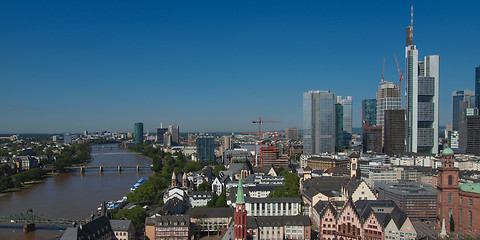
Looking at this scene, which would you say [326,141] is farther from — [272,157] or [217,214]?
[217,214]

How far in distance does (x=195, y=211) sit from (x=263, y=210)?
19.1ft

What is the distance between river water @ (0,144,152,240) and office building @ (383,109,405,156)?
156 feet

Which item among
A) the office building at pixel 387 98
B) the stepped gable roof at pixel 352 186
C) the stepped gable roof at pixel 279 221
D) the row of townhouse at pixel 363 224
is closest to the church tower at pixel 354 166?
the stepped gable roof at pixel 352 186

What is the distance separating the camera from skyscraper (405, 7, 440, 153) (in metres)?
73.3

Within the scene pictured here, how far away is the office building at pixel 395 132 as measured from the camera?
74.6 m

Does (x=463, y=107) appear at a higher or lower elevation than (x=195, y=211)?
higher

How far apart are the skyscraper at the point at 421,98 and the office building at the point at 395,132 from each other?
1.21m

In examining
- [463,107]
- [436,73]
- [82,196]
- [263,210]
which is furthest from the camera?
[463,107]

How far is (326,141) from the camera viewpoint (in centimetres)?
8444

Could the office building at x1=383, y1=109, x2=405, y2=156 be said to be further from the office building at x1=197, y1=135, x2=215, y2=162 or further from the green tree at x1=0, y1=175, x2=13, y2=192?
the green tree at x1=0, y1=175, x2=13, y2=192

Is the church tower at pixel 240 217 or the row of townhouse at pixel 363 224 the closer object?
the church tower at pixel 240 217

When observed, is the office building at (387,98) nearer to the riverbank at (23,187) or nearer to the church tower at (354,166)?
the church tower at (354,166)

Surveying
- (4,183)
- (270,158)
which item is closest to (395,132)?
(270,158)

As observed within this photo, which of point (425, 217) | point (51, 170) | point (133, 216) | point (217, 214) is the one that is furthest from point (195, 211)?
point (51, 170)
